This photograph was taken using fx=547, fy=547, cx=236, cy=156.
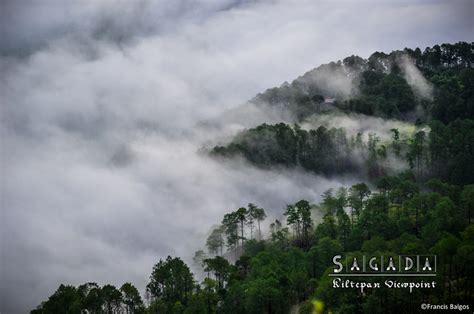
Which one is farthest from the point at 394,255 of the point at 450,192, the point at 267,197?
the point at 267,197

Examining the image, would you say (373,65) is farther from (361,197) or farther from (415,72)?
(361,197)

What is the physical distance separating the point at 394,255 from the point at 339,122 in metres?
96.1

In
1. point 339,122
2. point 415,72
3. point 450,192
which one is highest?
point 415,72

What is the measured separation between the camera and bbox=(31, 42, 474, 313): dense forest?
76.5m

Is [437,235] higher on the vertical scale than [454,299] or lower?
higher

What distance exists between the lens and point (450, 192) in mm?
100375

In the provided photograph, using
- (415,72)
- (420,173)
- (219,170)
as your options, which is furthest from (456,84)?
(219,170)

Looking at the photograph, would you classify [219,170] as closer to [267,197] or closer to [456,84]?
[267,197]

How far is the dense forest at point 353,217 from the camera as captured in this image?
7650cm

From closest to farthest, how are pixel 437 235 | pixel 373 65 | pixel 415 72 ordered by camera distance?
pixel 437 235, pixel 415 72, pixel 373 65

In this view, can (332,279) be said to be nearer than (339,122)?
Yes

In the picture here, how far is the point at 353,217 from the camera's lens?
11269 centimetres

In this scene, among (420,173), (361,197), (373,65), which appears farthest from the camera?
(373,65)

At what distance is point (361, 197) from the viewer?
4385 inches
